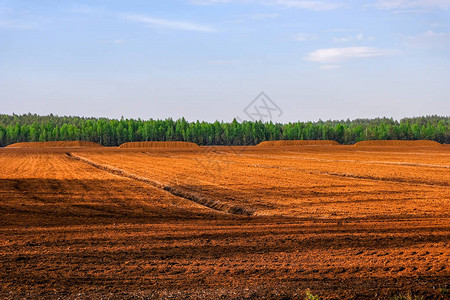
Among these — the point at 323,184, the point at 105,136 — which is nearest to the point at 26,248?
the point at 323,184

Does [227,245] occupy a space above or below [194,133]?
below

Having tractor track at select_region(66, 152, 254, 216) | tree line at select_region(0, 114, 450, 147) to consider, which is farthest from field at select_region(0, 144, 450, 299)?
tree line at select_region(0, 114, 450, 147)

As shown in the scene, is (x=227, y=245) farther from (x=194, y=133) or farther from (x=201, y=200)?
(x=194, y=133)

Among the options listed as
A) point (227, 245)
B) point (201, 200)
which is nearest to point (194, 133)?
point (201, 200)

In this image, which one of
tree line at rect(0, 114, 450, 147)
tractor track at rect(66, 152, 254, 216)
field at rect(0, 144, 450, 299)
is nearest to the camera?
field at rect(0, 144, 450, 299)

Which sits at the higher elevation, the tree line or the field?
the tree line

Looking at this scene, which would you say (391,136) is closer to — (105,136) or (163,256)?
(105,136)

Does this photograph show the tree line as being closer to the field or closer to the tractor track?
the tractor track

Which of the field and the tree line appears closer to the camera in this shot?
the field

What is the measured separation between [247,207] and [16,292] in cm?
1172

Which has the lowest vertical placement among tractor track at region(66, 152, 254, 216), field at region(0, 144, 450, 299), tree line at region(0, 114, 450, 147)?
tractor track at region(66, 152, 254, 216)

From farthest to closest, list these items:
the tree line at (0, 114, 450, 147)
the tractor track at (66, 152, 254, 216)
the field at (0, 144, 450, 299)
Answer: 1. the tree line at (0, 114, 450, 147)
2. the tractor track at (66, 152, 254, 216)
3. the field at (0, 144, 450, 299)

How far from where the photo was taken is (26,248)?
1127 centimetres

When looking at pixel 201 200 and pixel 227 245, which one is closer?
pixel 227 245
